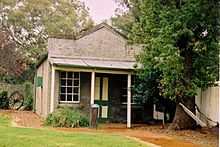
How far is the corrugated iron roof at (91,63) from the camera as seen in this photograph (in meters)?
17.0

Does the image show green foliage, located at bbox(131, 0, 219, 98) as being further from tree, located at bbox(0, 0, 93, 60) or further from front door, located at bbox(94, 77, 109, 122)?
tree, located at bbox(0, 0, 93, 60)

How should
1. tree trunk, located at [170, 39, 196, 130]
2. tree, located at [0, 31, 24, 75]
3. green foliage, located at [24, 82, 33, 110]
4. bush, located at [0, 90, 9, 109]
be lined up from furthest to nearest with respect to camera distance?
tree, located at [0, 31, 24, 75] → green foliage, located at [24, 82, 33, 110] → bush, located at [0, 90, 9, 109] → tree trunk, located at [170, 39, 196, 130]

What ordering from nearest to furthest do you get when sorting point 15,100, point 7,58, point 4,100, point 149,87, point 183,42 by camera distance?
1. point 183,42
2. point 149,87
3. point 4,100
4. point 15,100
5. point 7,58

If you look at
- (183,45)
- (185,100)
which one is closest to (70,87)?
(185,100)

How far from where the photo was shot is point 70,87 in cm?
1839

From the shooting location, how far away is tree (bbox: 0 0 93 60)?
40.5 metres

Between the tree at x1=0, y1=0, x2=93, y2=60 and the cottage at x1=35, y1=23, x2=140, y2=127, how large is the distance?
2101 centimetres

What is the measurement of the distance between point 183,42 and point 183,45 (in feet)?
0.43

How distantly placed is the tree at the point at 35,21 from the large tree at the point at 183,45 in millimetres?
25750

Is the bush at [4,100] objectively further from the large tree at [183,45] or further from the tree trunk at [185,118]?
the tree trunk at [185,118]

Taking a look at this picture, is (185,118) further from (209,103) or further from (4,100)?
(4,100)

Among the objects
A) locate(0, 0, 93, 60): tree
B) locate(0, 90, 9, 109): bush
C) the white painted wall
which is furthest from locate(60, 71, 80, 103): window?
locate(0, 0, 93, 60): tree

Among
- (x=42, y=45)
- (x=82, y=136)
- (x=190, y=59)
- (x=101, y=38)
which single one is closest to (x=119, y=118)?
(x=101, y=38)

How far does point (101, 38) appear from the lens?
19.6 metres
